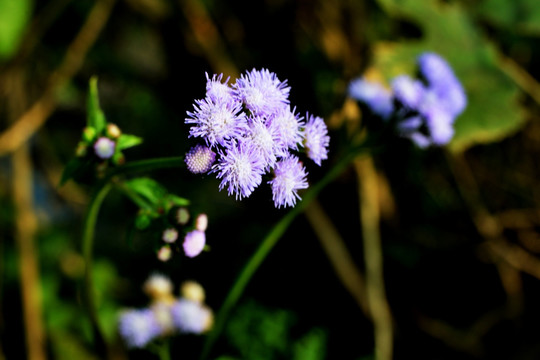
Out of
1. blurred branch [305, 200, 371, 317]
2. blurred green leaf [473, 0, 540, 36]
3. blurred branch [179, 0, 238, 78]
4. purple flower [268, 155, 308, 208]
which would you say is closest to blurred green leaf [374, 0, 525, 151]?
blurred green leaf [473, 0, 540, 36]

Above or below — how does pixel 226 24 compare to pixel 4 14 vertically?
above

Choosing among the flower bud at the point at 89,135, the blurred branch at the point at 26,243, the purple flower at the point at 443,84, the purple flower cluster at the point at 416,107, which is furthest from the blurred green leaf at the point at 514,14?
the blurred branch at the point at 26,243

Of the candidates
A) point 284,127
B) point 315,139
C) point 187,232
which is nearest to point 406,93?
point 315,139

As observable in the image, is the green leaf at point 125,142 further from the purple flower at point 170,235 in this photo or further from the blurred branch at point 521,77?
the blurred branch at point 521,77

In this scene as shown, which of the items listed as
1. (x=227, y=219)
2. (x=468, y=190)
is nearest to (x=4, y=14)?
(x=227, y=219)

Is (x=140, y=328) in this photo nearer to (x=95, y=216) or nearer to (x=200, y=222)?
(x=95, y=216)

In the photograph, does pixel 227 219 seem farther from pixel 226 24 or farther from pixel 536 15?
pixel 536 15
